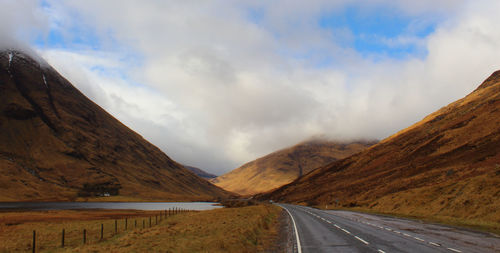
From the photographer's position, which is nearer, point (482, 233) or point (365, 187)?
point (482, 233)

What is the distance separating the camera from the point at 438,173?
64.4m

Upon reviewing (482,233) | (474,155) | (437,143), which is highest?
(437,143)

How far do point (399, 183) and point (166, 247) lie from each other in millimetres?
62590

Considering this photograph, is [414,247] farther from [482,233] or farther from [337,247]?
[482,233]

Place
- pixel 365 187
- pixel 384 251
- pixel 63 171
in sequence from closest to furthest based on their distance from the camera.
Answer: pixel 384 251
pixel 365 187
pixel 63 171

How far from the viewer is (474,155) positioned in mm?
67125

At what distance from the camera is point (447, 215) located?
38.2 metres

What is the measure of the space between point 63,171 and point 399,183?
576ft

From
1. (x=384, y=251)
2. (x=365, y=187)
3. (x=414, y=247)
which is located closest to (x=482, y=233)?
(x=414, y=247)

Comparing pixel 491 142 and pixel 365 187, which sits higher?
pixel 491 142

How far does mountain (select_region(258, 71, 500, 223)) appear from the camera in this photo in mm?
39053

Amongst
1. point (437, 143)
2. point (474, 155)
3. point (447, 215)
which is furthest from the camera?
point (437, 143)

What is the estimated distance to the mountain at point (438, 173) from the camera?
1538 inches

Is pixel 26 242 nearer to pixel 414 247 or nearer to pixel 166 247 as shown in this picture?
pixel 166 247
